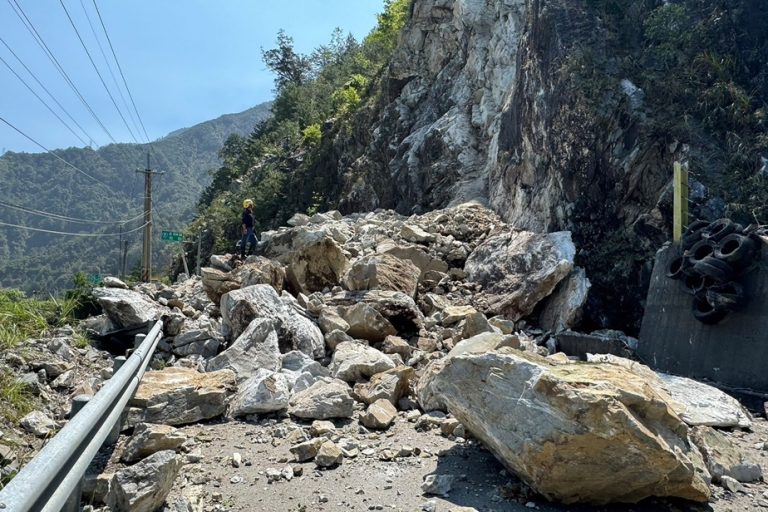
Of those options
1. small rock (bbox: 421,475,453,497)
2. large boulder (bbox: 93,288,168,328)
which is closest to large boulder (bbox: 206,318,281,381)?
large boulder (bbox: 93,288,168,328)

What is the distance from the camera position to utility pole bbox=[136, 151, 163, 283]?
1994 cm

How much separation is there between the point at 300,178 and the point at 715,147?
74.5 feet

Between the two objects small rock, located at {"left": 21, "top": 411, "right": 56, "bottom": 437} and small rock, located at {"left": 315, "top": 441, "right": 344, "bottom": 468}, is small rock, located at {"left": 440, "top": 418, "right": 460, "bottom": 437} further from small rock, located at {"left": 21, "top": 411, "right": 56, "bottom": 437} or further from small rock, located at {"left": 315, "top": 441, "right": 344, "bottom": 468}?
small rock, located at {"left": 21, "top": 411, "right": 56, "bottom": 437}

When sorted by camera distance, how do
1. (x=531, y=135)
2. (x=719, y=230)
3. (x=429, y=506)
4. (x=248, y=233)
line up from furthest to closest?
(x=248, y=233)
(x=531, y=135)
(x=719, y=230)
(x=429, y=506)

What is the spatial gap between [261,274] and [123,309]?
6.70 feet

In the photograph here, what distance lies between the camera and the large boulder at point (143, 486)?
2666 mm

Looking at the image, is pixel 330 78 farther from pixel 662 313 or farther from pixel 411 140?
pixel 662 313

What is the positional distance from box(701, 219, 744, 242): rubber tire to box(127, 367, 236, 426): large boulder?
4.99 meters

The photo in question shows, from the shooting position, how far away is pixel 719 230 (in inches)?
234

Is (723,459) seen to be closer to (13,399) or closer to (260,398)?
(260,398)

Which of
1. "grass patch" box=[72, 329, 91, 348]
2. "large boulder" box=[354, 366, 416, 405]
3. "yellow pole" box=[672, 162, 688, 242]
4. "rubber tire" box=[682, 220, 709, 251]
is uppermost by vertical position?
"yellow pole" box=[672, 162, 688, 242]

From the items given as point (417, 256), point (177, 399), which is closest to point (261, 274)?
point (417, 256)

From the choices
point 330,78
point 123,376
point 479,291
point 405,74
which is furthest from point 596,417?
point 330,78

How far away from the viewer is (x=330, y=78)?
3934 centimetres
